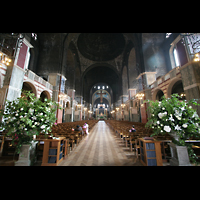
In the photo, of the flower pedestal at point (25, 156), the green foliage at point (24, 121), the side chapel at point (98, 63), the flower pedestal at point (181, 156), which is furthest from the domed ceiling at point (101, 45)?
the flower pedestal at point (25, 156)

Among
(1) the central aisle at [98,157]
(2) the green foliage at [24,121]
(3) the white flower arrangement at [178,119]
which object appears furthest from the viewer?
(1) the central aisle at [98,157]

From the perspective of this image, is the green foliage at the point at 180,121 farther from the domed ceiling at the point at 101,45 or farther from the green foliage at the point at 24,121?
the domed ceiling at the point at 101,45

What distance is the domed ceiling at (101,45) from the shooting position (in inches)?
801

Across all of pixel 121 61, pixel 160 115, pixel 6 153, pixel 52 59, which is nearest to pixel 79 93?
pixel 52 59

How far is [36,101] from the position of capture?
2.91 meters

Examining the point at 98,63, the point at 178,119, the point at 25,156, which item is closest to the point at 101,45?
the point at 98,63

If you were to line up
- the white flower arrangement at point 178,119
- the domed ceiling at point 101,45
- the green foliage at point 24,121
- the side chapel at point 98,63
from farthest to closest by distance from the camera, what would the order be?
the domed ceiling at point 101,45
the side chapel at point 98,63
the green foliage at point 24,121
the white flower arrangement at point 178,119

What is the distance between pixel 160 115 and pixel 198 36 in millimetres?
8087

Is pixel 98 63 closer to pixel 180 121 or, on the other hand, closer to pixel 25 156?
pixel 180 121

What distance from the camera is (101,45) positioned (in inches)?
882

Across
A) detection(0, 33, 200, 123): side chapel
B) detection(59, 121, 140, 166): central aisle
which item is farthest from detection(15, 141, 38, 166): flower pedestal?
detection(0, 33, 200, 123): side chapel

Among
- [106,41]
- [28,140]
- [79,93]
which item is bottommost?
[28,140]

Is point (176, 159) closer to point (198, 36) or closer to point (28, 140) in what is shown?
point (28, 140)
